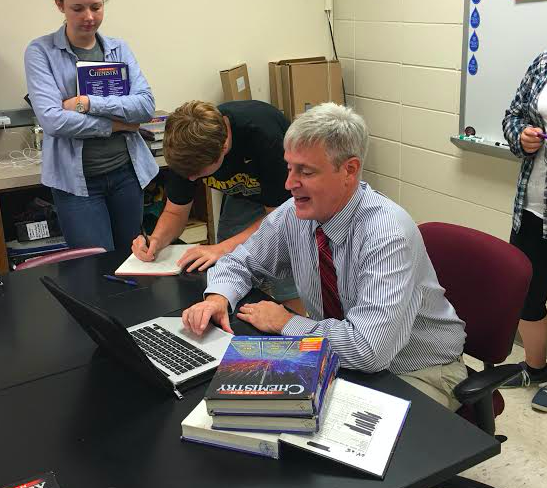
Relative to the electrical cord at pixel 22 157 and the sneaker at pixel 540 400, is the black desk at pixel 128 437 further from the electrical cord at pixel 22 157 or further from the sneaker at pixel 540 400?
the electrical cord at pixel 22 157

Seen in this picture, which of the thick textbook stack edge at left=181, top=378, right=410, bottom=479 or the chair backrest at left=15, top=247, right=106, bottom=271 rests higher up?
the thick textbook stack edge at left=181, top=378, right=410, bottom=479

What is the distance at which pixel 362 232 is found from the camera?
1.64m

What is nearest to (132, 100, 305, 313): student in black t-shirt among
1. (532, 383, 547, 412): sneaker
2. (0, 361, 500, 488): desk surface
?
(0, 361, 500, 488): desk surface

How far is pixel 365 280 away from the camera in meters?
1.58

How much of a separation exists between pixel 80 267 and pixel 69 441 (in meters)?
0.98

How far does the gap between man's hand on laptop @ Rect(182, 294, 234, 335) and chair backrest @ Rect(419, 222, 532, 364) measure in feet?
2.10

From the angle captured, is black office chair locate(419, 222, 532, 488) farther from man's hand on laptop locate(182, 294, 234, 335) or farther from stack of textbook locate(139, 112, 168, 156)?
stack of textbook locate(139, 112, 168, 156)

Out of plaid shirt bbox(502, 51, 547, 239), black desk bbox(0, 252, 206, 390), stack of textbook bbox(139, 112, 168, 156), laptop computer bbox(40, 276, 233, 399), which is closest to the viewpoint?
laptop computer bbox(40, 276, 233, 399)

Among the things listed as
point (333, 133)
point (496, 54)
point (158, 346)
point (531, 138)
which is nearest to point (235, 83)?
point (496, 54)

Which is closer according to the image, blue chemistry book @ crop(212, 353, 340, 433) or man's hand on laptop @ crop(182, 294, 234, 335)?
blue chemistry book @ crop(212, 353, 340, 433)

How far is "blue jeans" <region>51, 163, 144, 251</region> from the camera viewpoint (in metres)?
2.69

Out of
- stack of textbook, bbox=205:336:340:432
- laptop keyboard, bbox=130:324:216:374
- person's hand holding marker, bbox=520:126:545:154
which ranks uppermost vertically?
person's hand holding marker, bbox=520:126:545:154

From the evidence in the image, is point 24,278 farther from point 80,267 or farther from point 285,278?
point 285,278

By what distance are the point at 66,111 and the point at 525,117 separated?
5.69 ft
